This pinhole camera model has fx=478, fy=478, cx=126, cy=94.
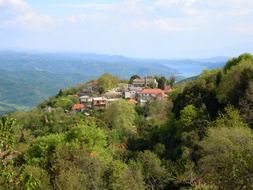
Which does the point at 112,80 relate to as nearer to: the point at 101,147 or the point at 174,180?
the point at 101,147

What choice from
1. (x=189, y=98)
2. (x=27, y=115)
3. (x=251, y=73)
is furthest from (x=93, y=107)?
(x=251, y=73)

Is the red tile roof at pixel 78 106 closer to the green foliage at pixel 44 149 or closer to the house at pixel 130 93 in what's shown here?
the house at pixel 130 93

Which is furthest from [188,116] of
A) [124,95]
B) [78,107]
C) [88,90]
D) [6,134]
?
[88,90]

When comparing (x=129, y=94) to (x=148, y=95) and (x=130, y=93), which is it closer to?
(x=130, y=93)

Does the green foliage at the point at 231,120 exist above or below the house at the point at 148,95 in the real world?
above

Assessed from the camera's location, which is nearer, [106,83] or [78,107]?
[78,107]

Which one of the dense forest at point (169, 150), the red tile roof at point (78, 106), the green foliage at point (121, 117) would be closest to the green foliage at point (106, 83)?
the red tile roof at point (78, 106)

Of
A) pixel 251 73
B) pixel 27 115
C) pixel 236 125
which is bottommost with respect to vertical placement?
pixel 27 115
